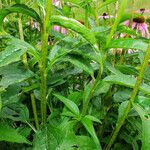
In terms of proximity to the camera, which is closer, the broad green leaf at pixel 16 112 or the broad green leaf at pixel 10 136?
the broad green leaf at pixel 10 136

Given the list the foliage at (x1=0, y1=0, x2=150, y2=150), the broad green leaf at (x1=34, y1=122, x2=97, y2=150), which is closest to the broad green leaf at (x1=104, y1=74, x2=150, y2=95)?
the foliage at (x1=0, y1=0, x2=150, y2=150)

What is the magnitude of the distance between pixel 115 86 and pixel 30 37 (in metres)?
0.30

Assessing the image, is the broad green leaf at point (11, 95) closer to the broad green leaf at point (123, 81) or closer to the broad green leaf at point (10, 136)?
the broad green leaf at point (10, 136)

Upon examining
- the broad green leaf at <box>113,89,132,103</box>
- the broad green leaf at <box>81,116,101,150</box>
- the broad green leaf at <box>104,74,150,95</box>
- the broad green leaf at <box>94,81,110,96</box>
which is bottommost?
the broad green leaf at <box>113,89,132,103</box>

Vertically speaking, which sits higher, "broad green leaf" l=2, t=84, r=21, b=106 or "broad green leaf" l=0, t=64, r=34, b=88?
"broad green leaf" l=0, t=64, r=34, b=88

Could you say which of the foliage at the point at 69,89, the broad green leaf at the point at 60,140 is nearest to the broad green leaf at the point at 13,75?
the foliage at the point at 69,89

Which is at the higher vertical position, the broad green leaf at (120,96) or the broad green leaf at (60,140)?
the broad green leaf at (120,96)

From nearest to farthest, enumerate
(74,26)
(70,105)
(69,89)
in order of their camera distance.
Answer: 1. (74,26)
2. (70,105)
3. (69,89)

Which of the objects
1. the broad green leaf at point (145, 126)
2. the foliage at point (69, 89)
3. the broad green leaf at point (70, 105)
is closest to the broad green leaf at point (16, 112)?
the foliage at point (69, 89)

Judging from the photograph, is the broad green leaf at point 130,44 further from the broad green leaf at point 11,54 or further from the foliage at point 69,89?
the broad green leaf at point 11,54

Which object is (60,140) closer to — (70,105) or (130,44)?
(70,105)

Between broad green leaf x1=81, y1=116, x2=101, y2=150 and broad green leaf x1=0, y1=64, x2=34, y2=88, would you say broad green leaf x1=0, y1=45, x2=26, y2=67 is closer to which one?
broad green leaf x1=0, y1=64, x2=34, y2=88

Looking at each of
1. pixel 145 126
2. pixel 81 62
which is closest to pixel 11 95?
pixel 81 62

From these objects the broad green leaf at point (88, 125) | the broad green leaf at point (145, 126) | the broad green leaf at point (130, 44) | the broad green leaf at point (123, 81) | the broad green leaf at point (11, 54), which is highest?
the broad green leaf at point (130, 44)
